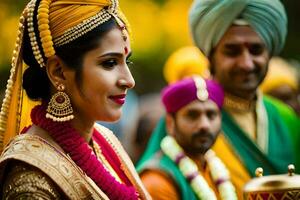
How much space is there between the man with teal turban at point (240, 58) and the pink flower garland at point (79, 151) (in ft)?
6.31

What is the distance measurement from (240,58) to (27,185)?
8.70 ft

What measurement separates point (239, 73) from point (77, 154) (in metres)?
2.21

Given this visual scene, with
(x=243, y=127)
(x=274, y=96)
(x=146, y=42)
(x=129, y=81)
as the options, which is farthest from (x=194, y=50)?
(x=146, y=42)

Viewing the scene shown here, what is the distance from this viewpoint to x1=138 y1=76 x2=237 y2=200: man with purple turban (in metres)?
6.72

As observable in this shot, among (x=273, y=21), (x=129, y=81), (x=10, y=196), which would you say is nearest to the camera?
(x=10, y=196)

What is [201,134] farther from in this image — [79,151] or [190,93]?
[79,151]

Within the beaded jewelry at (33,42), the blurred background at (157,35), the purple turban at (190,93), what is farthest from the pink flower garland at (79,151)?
the blurred background at (157,35)

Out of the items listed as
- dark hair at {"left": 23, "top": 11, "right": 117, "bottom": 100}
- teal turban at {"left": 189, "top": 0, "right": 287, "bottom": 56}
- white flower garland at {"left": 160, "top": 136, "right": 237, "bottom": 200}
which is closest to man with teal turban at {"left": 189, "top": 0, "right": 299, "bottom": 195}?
teal turban at {"left": 189, "top": 0, "right": 287, "bottom": 56}

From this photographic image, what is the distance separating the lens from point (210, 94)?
6.99 meters

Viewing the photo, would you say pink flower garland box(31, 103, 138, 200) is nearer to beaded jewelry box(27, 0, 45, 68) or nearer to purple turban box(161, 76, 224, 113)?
beaded jewelry box(27, 0, 45, 68)

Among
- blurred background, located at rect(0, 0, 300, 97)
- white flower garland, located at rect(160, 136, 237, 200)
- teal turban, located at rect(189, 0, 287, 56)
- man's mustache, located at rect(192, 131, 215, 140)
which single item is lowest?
white flower garland, located at rect(160, 136, 237, 200)

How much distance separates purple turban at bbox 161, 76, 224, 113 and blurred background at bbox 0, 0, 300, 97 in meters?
10.5

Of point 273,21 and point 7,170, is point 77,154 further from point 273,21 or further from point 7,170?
point 273,21

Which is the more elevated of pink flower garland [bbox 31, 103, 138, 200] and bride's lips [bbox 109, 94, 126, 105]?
bride's lips [bbox 109, 94, 126, 105]
